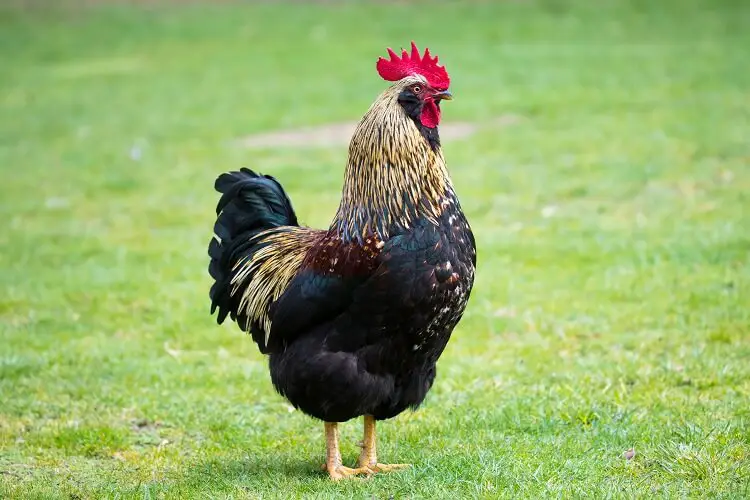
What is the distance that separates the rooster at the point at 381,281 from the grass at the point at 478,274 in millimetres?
509

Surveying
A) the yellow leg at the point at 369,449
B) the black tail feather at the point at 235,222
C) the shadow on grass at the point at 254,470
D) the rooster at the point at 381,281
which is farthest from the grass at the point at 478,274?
the black tail feather at the point at 235,222

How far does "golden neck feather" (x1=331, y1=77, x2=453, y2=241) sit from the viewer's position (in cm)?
600

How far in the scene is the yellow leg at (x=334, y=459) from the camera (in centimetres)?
632

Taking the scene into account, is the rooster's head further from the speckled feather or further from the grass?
the grass

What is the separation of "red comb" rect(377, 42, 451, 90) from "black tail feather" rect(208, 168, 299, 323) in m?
1.24

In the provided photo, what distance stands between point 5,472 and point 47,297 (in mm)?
4226

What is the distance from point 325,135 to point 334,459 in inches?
457

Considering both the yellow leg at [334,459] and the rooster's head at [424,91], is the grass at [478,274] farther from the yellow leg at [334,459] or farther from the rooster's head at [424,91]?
the rooster's head at [424,91]

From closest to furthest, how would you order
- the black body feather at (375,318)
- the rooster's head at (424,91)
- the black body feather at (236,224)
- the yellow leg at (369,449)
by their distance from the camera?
the black body feather at (375,318)
the rooster's head at (424,91)
the yellow leg at (369,449)
the black body feather at (236,224)

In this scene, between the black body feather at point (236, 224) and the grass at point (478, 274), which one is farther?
the black body feather at point (236, 224)

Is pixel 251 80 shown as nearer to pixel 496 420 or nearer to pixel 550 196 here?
pixel 550 196

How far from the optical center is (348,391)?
5.98 metres

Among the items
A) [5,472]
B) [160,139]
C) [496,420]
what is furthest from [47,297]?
[160,139]

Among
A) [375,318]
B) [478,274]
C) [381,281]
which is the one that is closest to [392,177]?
[381,281]
